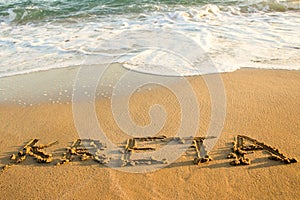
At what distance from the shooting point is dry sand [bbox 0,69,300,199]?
2107 millimetres

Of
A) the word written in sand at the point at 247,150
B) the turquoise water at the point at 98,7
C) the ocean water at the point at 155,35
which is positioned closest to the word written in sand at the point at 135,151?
the word written in sand at the point at 247,150

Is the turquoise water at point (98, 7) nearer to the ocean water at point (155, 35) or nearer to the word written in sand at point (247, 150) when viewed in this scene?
the ocean water at point (155, 35)

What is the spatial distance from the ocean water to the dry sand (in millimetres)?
1031

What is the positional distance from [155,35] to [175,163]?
4233 mm

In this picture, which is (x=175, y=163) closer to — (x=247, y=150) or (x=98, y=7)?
(x=247, y=150)

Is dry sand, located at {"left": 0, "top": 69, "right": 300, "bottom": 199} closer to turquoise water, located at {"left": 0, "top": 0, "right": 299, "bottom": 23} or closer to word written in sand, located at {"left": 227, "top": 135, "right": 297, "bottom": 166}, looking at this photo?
word written in sand, located at {"left": 227, "top": 135, "right": 297, "bottom": 166}

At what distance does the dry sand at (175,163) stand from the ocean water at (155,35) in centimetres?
103

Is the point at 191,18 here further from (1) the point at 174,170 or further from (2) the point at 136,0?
(1) the point at 174,170

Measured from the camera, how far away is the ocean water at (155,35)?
4.59m

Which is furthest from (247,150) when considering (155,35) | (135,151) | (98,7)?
(98,7)

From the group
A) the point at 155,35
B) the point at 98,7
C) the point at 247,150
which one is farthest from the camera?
the point at 98,7

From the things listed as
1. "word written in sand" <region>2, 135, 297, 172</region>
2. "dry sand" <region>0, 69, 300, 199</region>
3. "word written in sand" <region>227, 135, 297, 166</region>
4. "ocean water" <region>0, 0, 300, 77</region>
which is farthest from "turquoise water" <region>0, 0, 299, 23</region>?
"word written in sand" <region>227, 135, 297, 166</region>

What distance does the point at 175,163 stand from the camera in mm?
2377

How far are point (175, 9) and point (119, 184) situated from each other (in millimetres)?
7563
